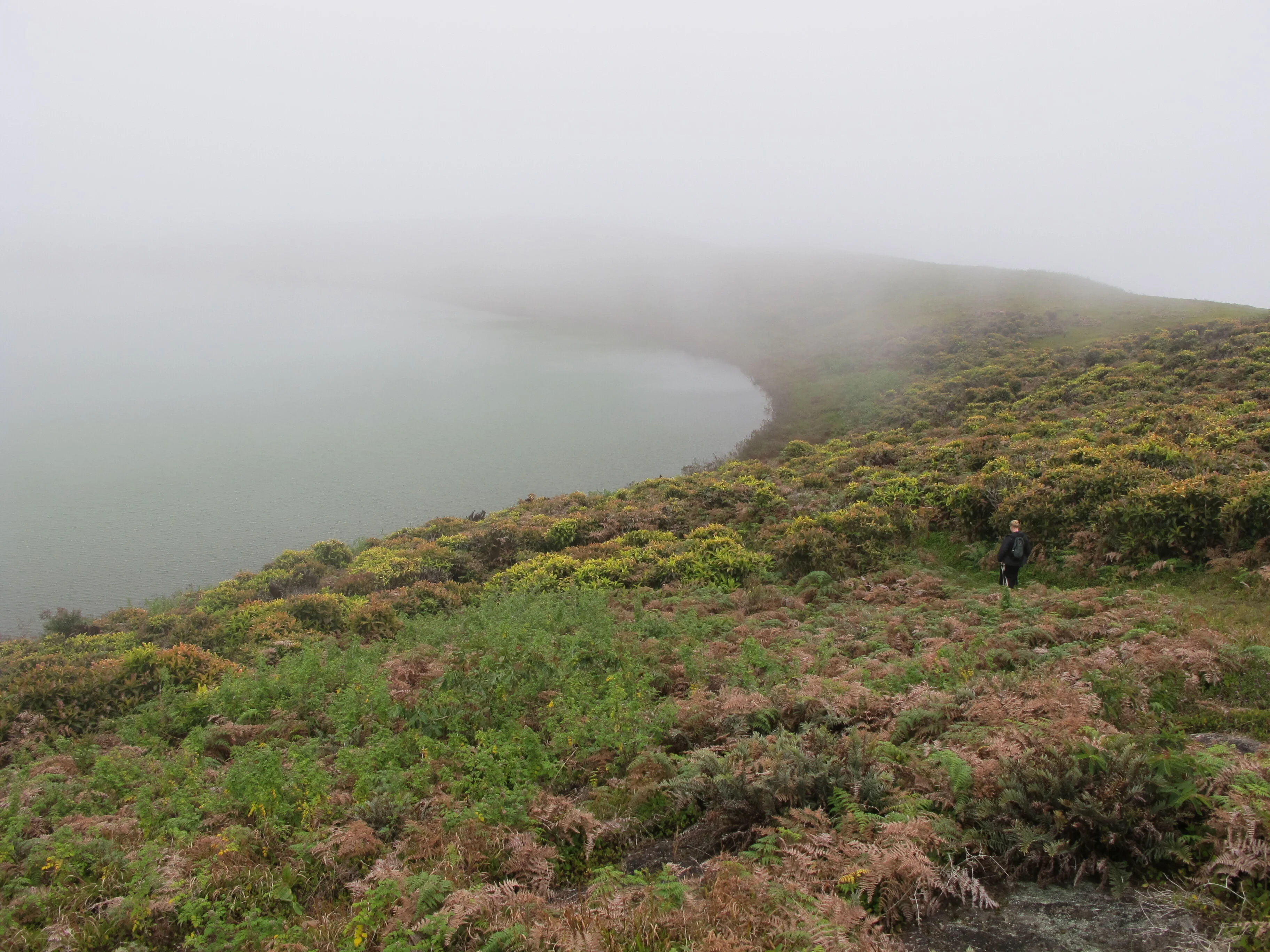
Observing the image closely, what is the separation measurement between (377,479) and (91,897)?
104 feet

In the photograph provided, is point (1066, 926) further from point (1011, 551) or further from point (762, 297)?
point (762, 297)

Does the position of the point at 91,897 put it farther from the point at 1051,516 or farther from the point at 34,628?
the point at 34,628

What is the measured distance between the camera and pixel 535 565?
18078 millimetres

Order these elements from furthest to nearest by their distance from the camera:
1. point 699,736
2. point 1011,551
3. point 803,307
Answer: point 803,307, point 1011,551, point 699,736

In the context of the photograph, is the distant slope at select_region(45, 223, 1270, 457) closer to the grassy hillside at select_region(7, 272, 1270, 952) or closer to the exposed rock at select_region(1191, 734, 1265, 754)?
the grassy hillside at select_region(7, 272, 1270, 952)

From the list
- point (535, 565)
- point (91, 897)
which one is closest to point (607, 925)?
point (91, 897)

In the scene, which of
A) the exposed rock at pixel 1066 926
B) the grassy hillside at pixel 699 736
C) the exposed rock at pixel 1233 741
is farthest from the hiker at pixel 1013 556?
the exposed rock at pixel 1066 926

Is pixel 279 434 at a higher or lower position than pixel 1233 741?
lower

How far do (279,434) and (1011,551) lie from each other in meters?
44.0

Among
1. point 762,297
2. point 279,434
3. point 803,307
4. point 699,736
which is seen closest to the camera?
point 699,736

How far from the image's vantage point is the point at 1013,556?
12617 millimetres

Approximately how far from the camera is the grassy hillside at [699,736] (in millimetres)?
4219

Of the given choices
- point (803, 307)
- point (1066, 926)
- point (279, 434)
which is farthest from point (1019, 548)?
point (803, 307)

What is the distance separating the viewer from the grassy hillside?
4.22 metres
